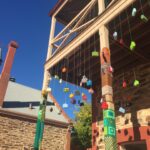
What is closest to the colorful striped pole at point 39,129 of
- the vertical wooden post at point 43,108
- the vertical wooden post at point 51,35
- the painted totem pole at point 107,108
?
the vertical wooden post at point 43,108

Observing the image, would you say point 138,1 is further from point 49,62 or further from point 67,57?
point 49,62

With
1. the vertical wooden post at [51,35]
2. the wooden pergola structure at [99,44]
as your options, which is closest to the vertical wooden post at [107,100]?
the wooden pergola structure at [99,44]

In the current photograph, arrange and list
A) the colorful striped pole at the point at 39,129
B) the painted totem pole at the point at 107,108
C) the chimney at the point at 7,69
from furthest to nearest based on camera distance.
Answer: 1. the chimney at the point at 7,69
2. the colorful striped pole at the point at 39,129
3. the painted totem pole at the point at 107,108

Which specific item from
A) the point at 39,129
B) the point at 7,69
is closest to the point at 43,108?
the point at 39,129

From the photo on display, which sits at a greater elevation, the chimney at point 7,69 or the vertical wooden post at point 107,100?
the chimney at point 7,69

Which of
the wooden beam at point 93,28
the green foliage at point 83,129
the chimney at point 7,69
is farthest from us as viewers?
the green foliage at point 83,129

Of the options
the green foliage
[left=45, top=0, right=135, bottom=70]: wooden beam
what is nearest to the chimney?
[left=45, top=0, right=135, bottom=70]: wooden beam

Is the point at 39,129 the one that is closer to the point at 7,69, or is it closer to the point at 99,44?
the point at 99,44

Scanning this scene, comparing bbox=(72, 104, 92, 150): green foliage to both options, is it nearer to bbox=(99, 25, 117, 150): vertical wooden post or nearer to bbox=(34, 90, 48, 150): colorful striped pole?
bbox=(34, 90, 48, 150): colorful striped pole

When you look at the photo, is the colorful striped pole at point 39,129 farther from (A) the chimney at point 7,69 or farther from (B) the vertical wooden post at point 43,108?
(A) the chimney at point 7,69

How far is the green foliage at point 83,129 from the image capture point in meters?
20.9

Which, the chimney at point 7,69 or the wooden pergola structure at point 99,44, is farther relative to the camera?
the chimney at point 7,69

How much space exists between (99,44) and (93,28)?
0.85m

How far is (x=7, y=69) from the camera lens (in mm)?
13914
